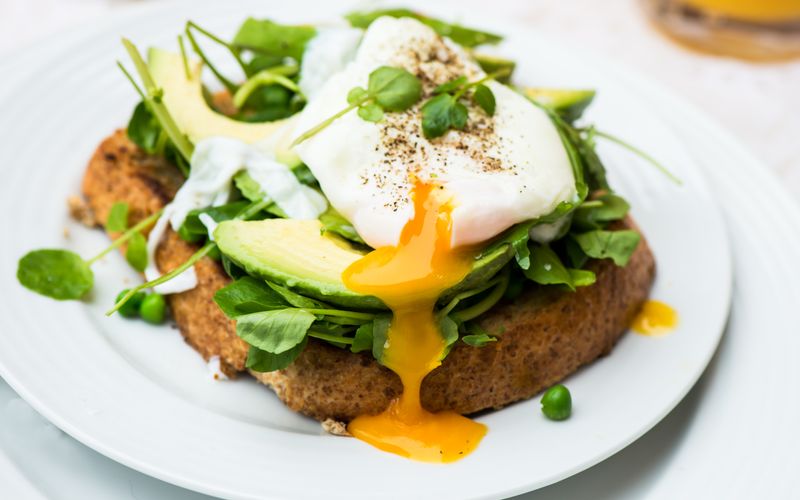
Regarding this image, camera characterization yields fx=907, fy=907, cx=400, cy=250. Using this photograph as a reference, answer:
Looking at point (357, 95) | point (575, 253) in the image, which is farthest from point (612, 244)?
point (357, 95)

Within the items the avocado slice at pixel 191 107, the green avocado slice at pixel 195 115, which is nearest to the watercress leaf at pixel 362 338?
the green avocado slice at pixel 195 115

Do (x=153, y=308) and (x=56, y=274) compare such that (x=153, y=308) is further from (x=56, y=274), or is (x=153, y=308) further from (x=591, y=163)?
(x=591, y=163)

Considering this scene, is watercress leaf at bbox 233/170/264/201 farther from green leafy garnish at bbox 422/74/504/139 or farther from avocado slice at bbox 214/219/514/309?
green leafy garnish at bbox 422/74/504/139

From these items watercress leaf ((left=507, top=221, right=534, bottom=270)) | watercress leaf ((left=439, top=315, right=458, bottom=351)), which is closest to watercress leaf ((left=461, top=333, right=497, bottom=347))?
watercress leaf ((left=439, top=315, right=458, bottom=351))

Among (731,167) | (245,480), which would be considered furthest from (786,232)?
(245,480)

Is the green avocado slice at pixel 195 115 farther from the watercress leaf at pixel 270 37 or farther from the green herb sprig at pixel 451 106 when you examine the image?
the green herb sprig at pixel 451 106

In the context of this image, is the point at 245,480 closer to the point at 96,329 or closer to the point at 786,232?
the point at 96,329
